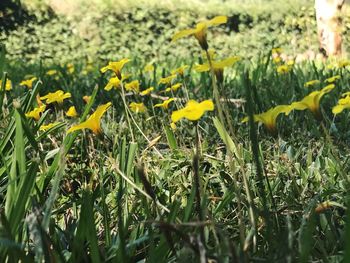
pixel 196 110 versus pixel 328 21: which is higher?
pixel 196 110

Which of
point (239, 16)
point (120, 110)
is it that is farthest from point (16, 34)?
point (120, 110)

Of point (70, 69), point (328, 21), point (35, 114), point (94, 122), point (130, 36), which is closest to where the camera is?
point (94, 122)

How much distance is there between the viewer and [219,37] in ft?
40.7

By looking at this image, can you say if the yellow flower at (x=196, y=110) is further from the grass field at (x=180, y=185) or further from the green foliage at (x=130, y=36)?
the green foliage at (x=130, y=36)

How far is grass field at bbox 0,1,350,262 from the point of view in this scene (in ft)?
2.43

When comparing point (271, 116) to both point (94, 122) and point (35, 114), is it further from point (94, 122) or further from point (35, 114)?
point (35, 114)

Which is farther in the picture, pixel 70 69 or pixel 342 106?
pixel 70 69

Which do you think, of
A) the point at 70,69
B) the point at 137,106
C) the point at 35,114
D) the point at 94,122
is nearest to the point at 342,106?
the point at 94,122

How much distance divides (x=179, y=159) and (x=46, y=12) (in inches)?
393

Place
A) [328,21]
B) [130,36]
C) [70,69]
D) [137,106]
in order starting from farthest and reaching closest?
[130,36] → [328,21] → [70,69] → [137,106]

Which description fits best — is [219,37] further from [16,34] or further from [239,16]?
[16,34]

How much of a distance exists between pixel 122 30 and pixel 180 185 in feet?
33.5

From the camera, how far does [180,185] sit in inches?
60.4

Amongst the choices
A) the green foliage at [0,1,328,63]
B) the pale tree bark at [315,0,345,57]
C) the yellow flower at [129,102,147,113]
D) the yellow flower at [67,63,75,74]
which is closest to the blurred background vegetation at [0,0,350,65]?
the green foliage at [0,1,328,63]
